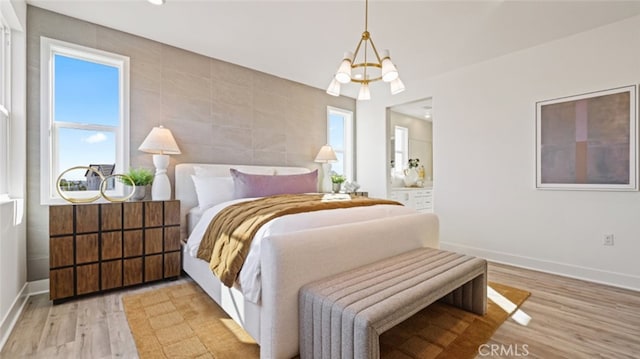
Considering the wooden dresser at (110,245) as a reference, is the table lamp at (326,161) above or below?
above

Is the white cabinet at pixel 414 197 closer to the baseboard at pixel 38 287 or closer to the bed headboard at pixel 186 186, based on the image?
the bed headboard at pixel 186 186

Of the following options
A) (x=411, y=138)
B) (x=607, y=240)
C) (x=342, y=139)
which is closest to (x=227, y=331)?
(x=607, y=240)

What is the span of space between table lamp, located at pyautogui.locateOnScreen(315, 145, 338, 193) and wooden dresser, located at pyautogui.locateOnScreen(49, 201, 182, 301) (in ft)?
7.52

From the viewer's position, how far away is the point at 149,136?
9.41ft

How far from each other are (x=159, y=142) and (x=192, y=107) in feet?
2.34

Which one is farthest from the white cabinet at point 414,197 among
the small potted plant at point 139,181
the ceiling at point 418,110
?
the small potted plant at point 139,181

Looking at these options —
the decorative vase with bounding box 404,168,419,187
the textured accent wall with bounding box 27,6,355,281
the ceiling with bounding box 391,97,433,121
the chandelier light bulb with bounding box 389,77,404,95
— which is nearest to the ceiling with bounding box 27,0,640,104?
the textured accent wall with bounding box 27,6,355,281

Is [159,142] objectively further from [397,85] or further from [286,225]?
[397,85]

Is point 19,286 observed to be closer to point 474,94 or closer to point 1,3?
point 1,3

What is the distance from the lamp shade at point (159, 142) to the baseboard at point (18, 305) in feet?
4.77

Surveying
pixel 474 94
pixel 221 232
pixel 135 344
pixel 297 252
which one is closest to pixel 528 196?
pixel 474 94

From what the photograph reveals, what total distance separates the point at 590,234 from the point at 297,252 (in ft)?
10.1

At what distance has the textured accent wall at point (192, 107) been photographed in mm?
2510

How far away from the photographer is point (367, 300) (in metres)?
1.36
